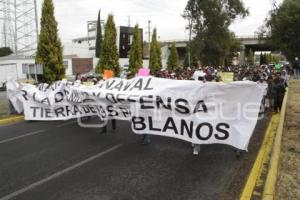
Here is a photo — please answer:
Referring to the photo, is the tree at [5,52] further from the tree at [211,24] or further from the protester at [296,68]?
the protester at [296,68]

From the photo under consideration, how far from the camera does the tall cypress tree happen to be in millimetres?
21266

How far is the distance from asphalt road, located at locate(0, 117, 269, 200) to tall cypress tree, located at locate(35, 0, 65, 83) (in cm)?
1000

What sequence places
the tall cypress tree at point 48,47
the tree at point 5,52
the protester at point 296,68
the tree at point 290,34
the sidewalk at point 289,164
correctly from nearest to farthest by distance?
1. the sidewalk at point 289,164
2. the tall cypress tree at point 48,47
3. the tree at point 290,34
4. the protester at point 296,68
5. the tree at point 5,52

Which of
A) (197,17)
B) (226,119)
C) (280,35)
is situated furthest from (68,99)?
(197,17)

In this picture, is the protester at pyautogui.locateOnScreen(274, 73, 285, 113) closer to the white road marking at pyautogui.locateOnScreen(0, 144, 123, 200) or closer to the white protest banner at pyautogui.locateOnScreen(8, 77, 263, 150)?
the white protest banner at pyautogui.locateOnScreen(8, 77, 263, 150)

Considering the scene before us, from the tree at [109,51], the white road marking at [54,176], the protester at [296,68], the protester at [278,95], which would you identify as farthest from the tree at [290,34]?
the white road marking at [54,176]

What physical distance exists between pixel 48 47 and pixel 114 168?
14.5 metres

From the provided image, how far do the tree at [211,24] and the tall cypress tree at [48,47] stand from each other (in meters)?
39.6

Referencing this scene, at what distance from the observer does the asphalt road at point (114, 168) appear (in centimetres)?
654

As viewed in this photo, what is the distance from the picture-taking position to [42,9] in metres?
21.2

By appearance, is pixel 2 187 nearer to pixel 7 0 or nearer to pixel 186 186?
pixel 186 186

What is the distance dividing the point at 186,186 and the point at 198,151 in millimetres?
2436

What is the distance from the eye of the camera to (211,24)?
60.4 metres

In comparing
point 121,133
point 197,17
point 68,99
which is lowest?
point 121,133
